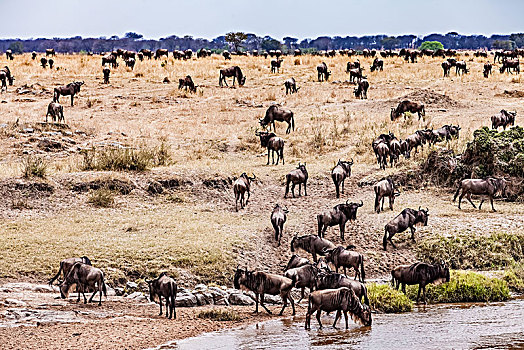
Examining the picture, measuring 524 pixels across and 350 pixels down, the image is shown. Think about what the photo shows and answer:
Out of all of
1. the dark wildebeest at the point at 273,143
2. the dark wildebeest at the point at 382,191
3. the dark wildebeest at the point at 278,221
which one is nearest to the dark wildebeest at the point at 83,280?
the dark wildebeest at the point at 278,221

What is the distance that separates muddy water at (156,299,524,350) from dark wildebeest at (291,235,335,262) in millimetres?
2835

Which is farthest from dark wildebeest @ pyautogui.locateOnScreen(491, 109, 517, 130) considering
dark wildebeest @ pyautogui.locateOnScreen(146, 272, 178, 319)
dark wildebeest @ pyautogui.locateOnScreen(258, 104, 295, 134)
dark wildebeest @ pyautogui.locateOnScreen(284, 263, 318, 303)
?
dark wildebeest @ pyautogui.locateOnScreen(146, 272, 178, 319)

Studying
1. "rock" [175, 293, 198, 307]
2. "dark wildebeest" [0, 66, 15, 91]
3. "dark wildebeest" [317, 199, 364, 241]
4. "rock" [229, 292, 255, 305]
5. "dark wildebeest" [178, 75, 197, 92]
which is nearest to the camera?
"rock" [175, 293, 198, 307]

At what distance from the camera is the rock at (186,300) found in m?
13.2

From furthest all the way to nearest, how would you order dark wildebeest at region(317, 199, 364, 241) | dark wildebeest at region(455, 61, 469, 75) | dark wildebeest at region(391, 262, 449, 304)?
dark wildebeest at region(455, 61, 469, 75)
dark wildebeest at region(317, 199, 364, 241)
dark wildebeest at region(391, 262, 449, 304)

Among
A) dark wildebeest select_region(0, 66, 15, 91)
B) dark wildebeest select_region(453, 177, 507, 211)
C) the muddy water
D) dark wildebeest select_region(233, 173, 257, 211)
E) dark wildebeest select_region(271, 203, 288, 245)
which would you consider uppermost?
dark wildebeest select_region(0, 66, 15, 91)

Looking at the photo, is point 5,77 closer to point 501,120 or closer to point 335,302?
point 501,120

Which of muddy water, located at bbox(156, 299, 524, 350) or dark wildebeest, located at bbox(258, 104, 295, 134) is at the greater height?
dark wildebeest, located at bbox(258, 104, 295, 134)

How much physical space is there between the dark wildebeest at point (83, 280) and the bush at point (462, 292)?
5583mm

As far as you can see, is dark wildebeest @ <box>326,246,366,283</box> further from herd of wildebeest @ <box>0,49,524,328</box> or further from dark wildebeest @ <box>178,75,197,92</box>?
dark wildebeest @ <box>178,75,197,92</box>

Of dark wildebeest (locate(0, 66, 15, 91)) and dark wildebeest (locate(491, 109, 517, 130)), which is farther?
dark wildebeest (locate(0, 66, 15, 91))

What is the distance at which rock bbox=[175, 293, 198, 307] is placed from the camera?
13.2 m

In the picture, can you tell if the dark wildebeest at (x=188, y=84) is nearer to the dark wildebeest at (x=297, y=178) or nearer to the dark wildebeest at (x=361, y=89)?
the dark wildebeest at (x=361, y=89)

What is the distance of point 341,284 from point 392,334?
130cm
